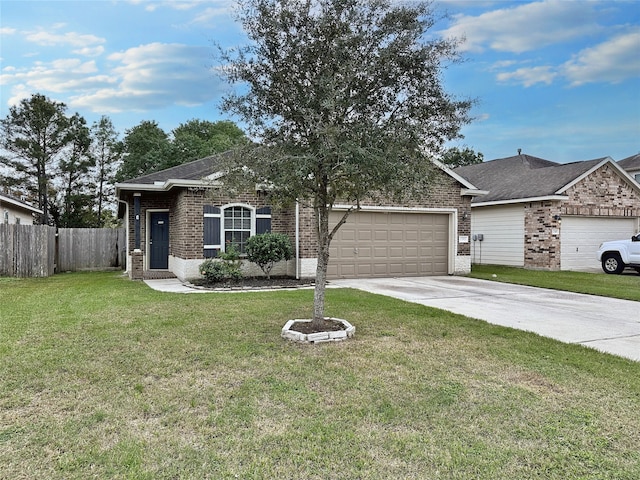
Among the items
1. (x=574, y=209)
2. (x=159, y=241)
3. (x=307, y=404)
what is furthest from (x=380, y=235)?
(x=307, y=404)

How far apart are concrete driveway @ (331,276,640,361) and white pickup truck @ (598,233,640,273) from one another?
541 cm

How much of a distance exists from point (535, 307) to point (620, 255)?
27.4 ft

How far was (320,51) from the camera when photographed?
207 inches

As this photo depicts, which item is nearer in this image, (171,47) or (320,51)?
(320,51)

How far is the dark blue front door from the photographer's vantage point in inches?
550

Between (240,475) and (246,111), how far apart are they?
4349 mm

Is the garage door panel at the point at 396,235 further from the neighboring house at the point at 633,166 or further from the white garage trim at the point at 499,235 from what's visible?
the neighboring house at the point at 633,166

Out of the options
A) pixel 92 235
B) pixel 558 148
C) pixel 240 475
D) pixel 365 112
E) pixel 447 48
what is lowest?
pixel 240 475

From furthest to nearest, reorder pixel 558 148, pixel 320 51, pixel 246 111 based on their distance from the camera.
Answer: pixel 558 148 < pixel 246 111 < pixel 320 51

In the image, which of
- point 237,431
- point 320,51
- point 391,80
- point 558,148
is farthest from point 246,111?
point 558,148

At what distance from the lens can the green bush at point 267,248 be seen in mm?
11055

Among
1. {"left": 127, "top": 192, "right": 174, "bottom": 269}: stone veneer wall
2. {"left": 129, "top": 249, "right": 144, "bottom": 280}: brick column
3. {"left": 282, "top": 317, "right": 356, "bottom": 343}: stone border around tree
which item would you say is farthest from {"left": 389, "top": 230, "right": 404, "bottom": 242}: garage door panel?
{"left": 282, "top": 317, "right": 356, "bottom": 343}: stone border around tree

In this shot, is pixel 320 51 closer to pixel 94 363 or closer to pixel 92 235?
pixel 94 363

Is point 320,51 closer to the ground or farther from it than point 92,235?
farther from it
